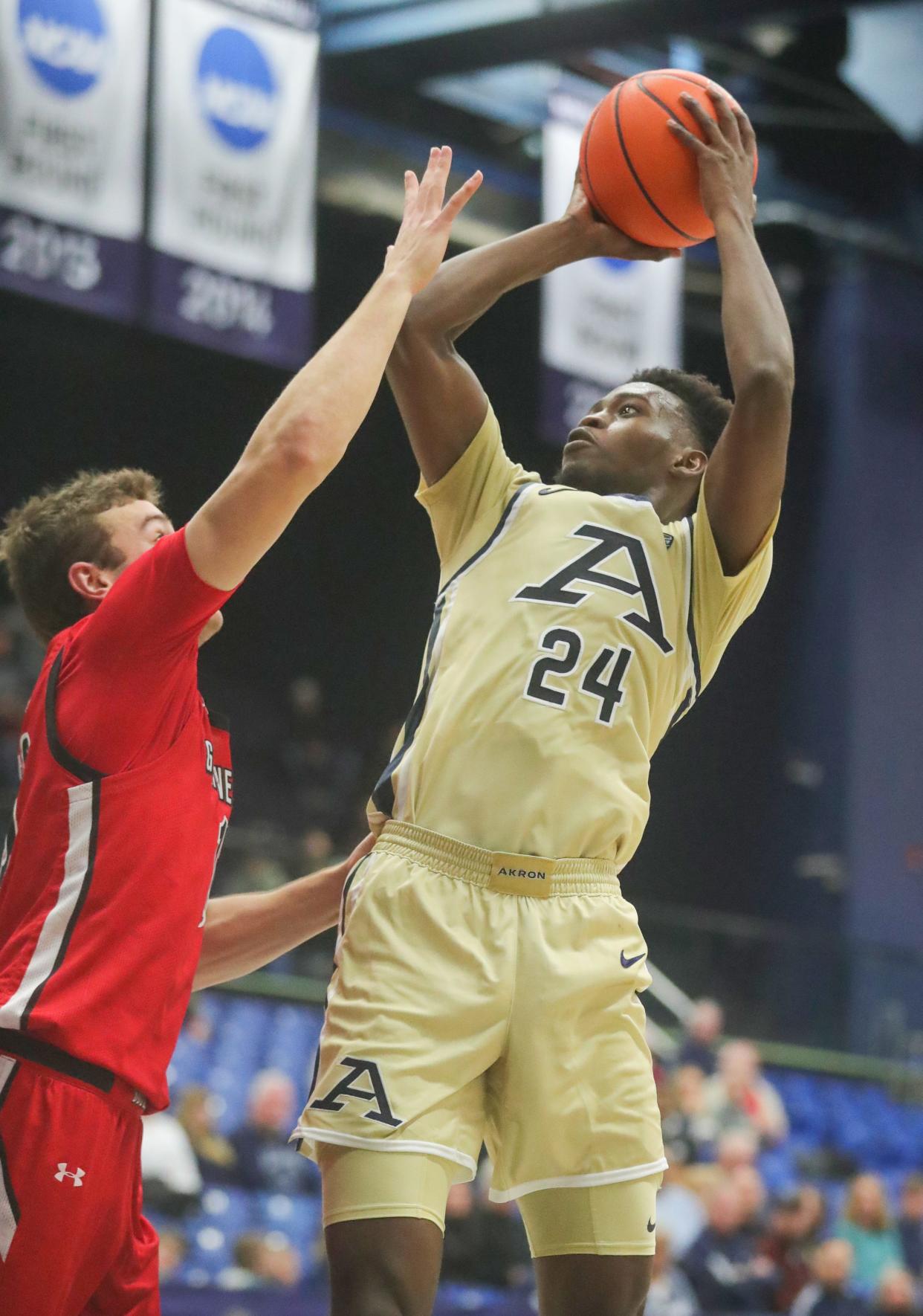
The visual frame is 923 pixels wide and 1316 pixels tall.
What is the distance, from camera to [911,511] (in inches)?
674

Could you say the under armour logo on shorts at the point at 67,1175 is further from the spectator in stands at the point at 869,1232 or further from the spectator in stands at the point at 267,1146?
the spectator in stands at the point at 869,1232

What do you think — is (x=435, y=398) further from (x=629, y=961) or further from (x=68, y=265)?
(x=68, y=265)

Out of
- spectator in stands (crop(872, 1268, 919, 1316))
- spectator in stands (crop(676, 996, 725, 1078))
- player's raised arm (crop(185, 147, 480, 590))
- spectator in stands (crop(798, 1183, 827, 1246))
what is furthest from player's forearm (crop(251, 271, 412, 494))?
spectator in stands (crop(676, 996, 725, 1078))

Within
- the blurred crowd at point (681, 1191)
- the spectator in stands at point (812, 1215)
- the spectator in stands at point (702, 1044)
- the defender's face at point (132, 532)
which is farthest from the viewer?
the spectator in stands at point (702, 1044)

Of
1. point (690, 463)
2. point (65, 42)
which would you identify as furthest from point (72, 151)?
point (690, 463)

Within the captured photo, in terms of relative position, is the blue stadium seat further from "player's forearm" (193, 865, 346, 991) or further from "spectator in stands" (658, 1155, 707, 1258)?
"player's forearm" (193, 865, 346, 991)

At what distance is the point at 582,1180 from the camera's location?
285 cm

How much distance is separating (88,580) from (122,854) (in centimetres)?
65

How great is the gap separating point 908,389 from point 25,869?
15515 millimetres

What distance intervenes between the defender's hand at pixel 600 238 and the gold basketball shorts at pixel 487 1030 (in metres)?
1.28

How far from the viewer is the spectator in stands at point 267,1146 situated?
8500 mm

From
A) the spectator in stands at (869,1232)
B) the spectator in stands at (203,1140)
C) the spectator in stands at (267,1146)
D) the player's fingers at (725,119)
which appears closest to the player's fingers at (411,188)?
the player's fingers at (725,119)

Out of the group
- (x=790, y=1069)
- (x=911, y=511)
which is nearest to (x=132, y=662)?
(x=790, y=1069)

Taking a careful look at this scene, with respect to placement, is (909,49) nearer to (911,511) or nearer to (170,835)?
(911,511)
